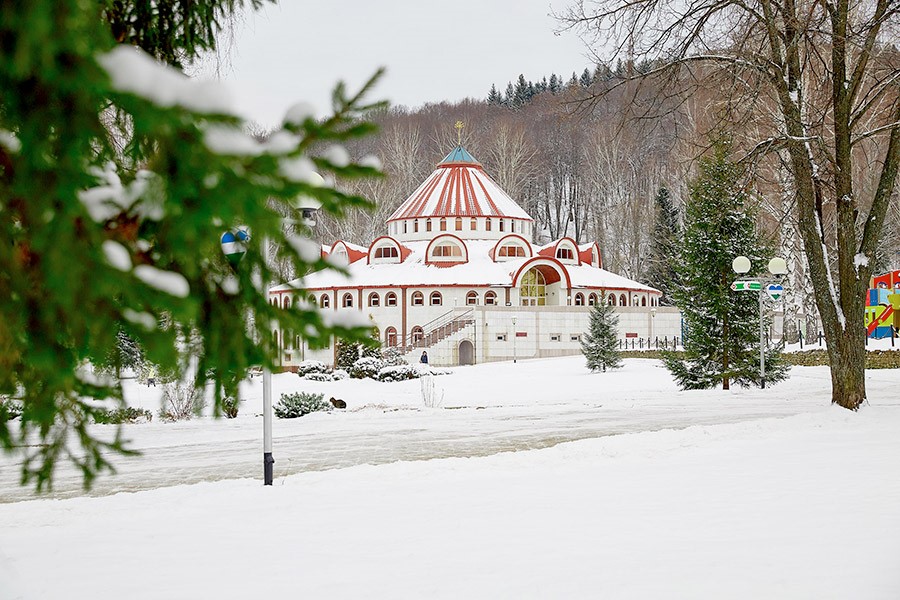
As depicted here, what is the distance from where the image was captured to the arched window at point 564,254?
48.9 metres

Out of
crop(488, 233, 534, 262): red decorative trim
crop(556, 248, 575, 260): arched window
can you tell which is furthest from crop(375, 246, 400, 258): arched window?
crop(556, 248, 575, 260): arched window

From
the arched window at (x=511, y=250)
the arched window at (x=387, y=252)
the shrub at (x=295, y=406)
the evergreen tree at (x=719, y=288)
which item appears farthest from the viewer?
the arched window at (x=387, y=252)

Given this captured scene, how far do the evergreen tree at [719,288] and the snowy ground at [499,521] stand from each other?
723cm

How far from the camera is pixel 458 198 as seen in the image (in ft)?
166

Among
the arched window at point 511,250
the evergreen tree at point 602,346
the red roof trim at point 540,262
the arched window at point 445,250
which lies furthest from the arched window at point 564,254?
the evergreen tree at point 602,346

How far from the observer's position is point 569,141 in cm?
7350

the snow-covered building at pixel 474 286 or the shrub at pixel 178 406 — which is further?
the snow-covered building at pixel 474 286

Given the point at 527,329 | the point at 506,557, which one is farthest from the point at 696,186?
the point at 527,329

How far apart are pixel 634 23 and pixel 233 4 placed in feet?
38.5

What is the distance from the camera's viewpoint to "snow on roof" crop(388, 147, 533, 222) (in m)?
50.2

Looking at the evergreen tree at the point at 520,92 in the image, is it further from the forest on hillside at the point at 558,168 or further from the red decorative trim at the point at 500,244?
the red decorative trim at the point at 500,244

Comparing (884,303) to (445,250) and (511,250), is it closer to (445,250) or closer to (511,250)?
(511,250)

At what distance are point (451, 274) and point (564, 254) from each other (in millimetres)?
7479

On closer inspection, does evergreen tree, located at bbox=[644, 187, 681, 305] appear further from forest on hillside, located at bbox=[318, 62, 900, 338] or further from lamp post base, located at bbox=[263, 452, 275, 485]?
lamp post base, located at bbox=[263, 452, 275, 485]
